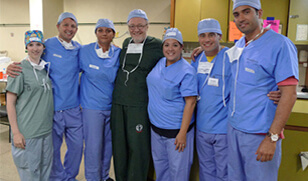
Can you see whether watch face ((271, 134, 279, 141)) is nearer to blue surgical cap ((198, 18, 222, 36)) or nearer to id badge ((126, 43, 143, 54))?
blue surgical cap ((198, 18, 222, 36))

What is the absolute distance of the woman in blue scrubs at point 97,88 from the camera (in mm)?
2010

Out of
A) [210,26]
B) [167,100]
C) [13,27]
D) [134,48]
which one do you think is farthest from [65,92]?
[13,27]

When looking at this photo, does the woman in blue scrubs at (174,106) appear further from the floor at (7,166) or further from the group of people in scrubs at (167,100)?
the floor at (7,166)

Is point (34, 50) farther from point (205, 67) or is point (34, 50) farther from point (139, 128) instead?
point (205, 67)

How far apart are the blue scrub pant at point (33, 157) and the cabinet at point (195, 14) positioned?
2.60 m

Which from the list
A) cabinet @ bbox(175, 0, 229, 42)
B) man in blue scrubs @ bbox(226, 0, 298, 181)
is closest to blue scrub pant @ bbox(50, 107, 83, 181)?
man in blue scrubs @ bbox(226, 0, 298, 181)

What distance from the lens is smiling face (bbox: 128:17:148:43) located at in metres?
1.95

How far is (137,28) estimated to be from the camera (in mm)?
1948

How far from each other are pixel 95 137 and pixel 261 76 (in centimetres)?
147

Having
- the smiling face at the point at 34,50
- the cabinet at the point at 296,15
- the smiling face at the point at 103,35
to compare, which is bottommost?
the smiling face at the point at 34,50

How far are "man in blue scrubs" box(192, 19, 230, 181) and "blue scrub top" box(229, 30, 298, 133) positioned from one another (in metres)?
0.20

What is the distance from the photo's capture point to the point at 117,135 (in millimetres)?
1984

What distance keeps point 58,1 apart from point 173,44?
13.6 ft

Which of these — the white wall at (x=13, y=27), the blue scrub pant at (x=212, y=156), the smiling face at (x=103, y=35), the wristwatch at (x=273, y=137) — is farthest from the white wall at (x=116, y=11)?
the wristwatch at (x=273, y=137)
